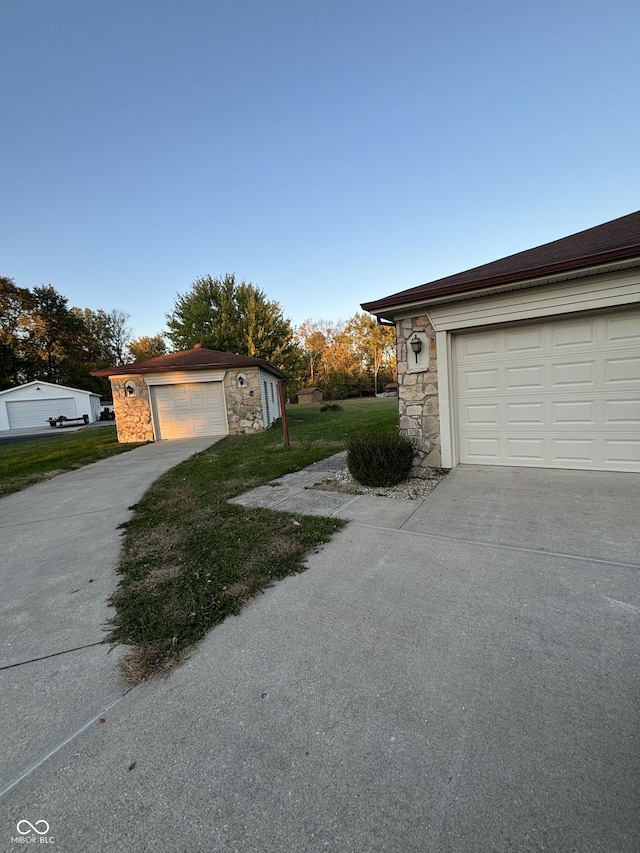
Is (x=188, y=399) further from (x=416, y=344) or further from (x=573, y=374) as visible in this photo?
(x=573, y=374)

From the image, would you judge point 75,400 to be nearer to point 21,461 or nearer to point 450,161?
point 21,461

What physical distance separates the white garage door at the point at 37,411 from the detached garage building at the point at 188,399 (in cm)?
1747

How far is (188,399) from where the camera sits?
42.5ft

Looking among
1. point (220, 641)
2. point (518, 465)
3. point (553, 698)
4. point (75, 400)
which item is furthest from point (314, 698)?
point (75, 400)

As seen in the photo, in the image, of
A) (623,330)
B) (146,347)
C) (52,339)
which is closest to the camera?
(623,330)

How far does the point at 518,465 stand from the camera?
557 centimetres

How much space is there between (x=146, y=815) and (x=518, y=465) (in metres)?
5.67

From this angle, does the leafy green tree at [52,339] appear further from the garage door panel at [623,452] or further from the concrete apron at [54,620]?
the garage door panel at [623,452]

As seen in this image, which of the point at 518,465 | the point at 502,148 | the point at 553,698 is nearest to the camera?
the point at 553,698

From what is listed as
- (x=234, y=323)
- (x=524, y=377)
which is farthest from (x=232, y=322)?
(x=524, y=377)

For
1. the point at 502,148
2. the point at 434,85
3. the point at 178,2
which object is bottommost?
the point at 502,148

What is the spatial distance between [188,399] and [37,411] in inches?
781

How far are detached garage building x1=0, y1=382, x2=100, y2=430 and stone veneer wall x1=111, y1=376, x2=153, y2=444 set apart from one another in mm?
16689

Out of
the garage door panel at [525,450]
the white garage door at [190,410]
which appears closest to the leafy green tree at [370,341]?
the white garage door at [190,410]
